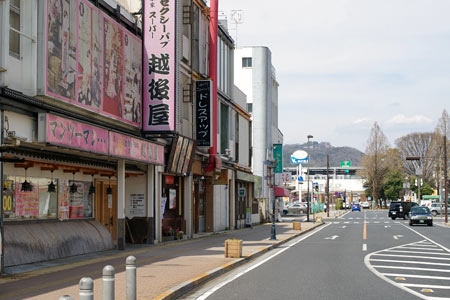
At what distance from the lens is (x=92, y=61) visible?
Result: 19203mm

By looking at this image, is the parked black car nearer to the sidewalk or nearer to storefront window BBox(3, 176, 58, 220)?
the sidewalk

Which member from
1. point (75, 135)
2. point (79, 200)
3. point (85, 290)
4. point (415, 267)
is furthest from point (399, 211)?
point (85, 290)

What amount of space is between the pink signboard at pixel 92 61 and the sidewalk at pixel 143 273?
184 inches

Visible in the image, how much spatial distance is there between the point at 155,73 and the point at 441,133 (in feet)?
289

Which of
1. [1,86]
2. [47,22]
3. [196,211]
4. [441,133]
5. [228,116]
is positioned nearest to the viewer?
[1,86]

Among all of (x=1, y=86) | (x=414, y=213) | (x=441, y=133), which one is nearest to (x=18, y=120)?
(x=1, y=86)

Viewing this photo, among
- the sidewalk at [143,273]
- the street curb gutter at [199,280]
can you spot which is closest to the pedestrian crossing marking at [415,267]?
the street curb gutter at [199,280]

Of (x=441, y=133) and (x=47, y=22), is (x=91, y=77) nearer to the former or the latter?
(x=47, y=22)

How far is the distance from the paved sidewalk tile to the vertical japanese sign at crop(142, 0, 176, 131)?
16.7 feet

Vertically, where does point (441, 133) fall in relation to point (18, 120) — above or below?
above


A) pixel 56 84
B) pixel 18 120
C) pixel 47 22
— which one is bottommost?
pixel 18 120

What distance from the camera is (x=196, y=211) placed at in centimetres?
3456

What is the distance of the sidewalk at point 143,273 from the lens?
11883mm

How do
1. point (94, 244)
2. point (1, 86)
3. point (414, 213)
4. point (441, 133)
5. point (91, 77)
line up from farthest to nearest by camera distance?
point (441, 133)
point (414, 213)
point (94, 244)
point (91, 77)
point (1, 86)
